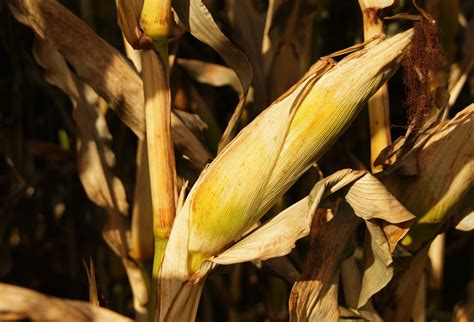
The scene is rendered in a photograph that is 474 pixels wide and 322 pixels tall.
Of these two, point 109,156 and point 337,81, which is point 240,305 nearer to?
point 109,156

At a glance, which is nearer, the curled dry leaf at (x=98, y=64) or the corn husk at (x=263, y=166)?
the corn husk at (x=263, y=166)

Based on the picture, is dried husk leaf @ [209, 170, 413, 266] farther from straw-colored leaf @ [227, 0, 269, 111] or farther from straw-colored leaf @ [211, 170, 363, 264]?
straw-colored leaf @ [227, 0, 269, 111]

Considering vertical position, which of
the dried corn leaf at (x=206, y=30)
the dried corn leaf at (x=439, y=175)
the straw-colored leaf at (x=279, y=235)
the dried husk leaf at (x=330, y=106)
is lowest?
the dried corn leaf at (x=439, y=175)

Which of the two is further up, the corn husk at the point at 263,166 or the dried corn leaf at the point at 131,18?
the dried corn leaf at the point at 131,18

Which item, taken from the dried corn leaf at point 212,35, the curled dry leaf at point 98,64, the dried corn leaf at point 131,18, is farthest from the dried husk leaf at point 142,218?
the dried corn leaf at point 131,18

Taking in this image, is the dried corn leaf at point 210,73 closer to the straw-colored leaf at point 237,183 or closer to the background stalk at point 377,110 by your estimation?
the background stalk at point 377,110

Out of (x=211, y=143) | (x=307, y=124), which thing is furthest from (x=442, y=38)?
(x=307, y=124)

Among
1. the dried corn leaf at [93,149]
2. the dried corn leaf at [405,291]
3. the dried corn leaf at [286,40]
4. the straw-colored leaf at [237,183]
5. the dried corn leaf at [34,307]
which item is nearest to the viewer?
the dried corn leaf at [34,307]
